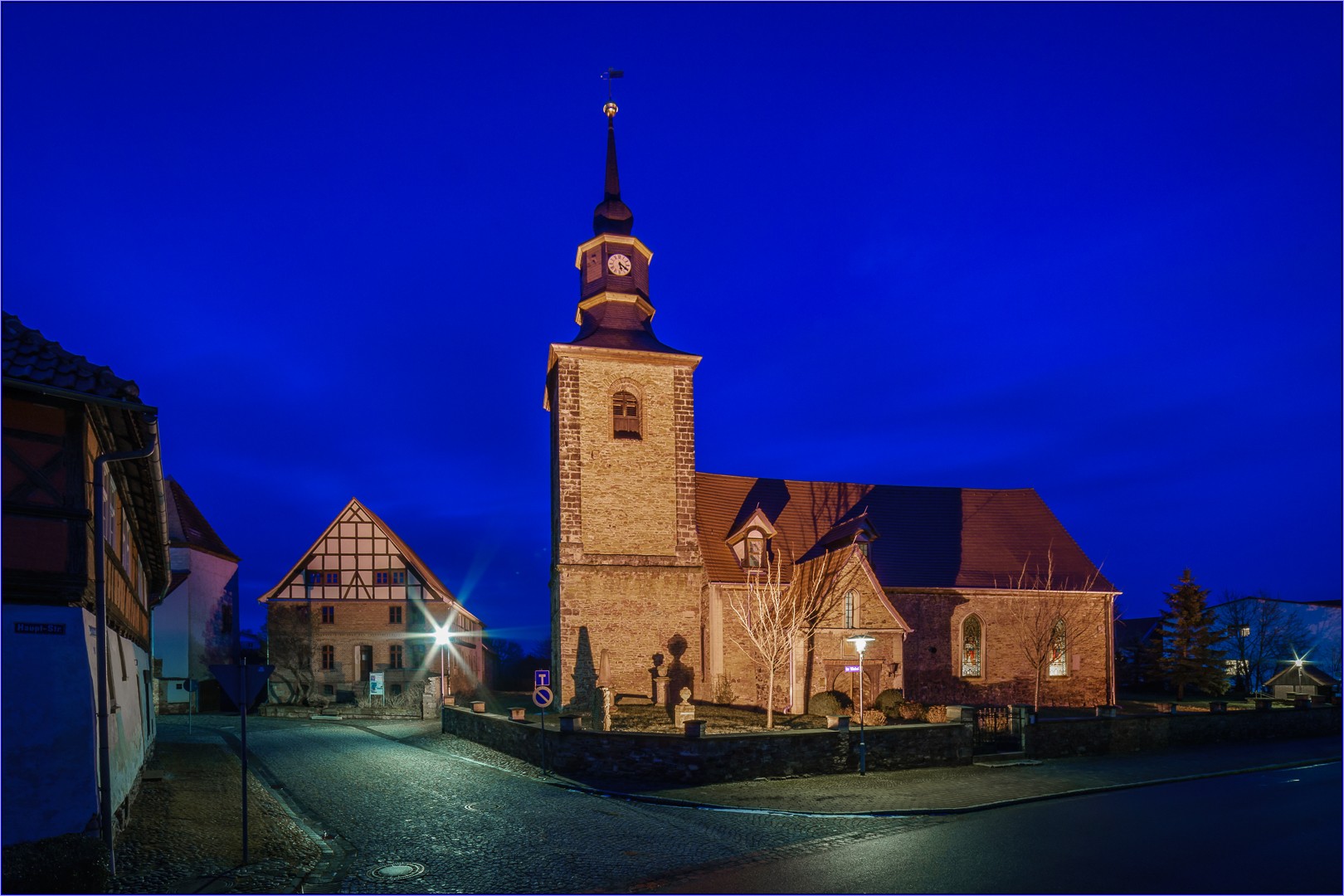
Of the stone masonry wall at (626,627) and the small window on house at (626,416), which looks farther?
the small window on house at (626,416)

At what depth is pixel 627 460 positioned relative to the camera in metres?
31.5

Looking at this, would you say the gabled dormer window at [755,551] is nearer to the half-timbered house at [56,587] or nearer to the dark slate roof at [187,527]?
the half-timbered house at [56,587]

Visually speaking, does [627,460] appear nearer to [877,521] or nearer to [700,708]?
[700,708]

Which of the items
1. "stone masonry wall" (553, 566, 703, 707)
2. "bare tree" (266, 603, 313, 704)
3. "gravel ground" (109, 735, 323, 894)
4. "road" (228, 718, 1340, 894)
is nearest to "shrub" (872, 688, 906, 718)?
"stone masonry wall" (553, 566, 703, 707)

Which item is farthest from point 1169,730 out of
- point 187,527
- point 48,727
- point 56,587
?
point 187,527

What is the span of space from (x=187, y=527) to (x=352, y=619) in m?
10.2

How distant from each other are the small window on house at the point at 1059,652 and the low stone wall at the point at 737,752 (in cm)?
1605

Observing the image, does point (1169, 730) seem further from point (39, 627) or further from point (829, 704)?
point (39, 627)

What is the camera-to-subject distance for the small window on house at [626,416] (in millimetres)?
31688

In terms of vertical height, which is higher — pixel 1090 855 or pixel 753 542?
pixel 753 542

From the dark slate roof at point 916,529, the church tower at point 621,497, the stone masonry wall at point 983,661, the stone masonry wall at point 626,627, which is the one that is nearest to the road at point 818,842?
the stone masonry wall at point 626,627

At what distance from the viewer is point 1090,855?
1169 cm

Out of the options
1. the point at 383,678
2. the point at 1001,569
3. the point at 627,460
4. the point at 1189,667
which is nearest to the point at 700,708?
the point at 627,460

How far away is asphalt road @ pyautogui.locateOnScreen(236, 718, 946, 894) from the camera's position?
11.0 meters
